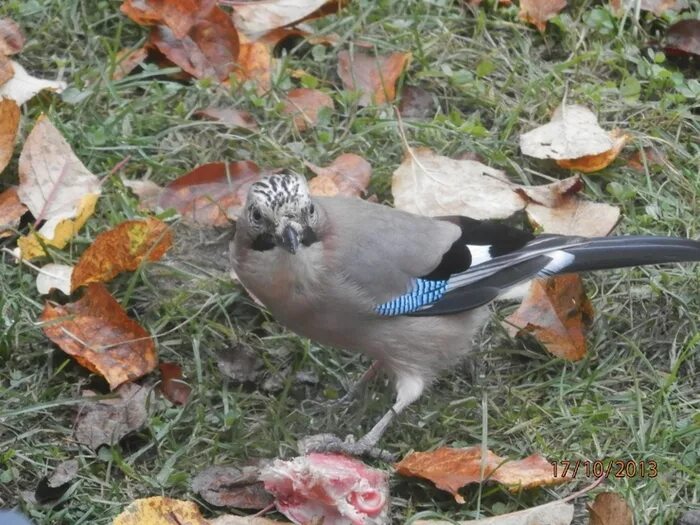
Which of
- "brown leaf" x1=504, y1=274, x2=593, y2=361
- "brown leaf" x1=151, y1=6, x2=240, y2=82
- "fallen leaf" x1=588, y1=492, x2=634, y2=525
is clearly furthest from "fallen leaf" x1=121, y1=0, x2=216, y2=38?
"fallen leaf" x1=588, y1=492, x2=634, y2=525

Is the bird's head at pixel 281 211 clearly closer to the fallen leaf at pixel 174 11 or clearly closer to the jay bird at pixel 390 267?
the jay bird at pixel 390 267

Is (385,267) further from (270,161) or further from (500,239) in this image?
(270,161)

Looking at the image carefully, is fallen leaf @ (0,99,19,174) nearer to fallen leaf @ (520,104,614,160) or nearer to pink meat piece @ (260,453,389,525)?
pink meat piece @ (260,453,389,525)

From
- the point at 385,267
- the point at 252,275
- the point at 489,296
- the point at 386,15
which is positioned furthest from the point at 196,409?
the point at 386,15

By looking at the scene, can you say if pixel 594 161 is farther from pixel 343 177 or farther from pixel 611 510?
pixel 611 510

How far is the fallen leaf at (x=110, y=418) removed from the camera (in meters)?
3.63

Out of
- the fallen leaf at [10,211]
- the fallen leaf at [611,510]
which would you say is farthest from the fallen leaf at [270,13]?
the fallen leaf at [611,510]

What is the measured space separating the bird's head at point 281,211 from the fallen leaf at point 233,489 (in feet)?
2.09

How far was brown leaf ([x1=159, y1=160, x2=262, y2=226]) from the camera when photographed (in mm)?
4426

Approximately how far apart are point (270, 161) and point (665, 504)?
6.38ft

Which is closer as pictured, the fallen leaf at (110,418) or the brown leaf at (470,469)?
the brown leaf at (470,469)

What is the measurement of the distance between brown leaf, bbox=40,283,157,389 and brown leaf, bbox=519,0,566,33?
2.19m

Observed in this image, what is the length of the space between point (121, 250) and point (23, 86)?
100 centimetres

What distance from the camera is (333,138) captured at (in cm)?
474
